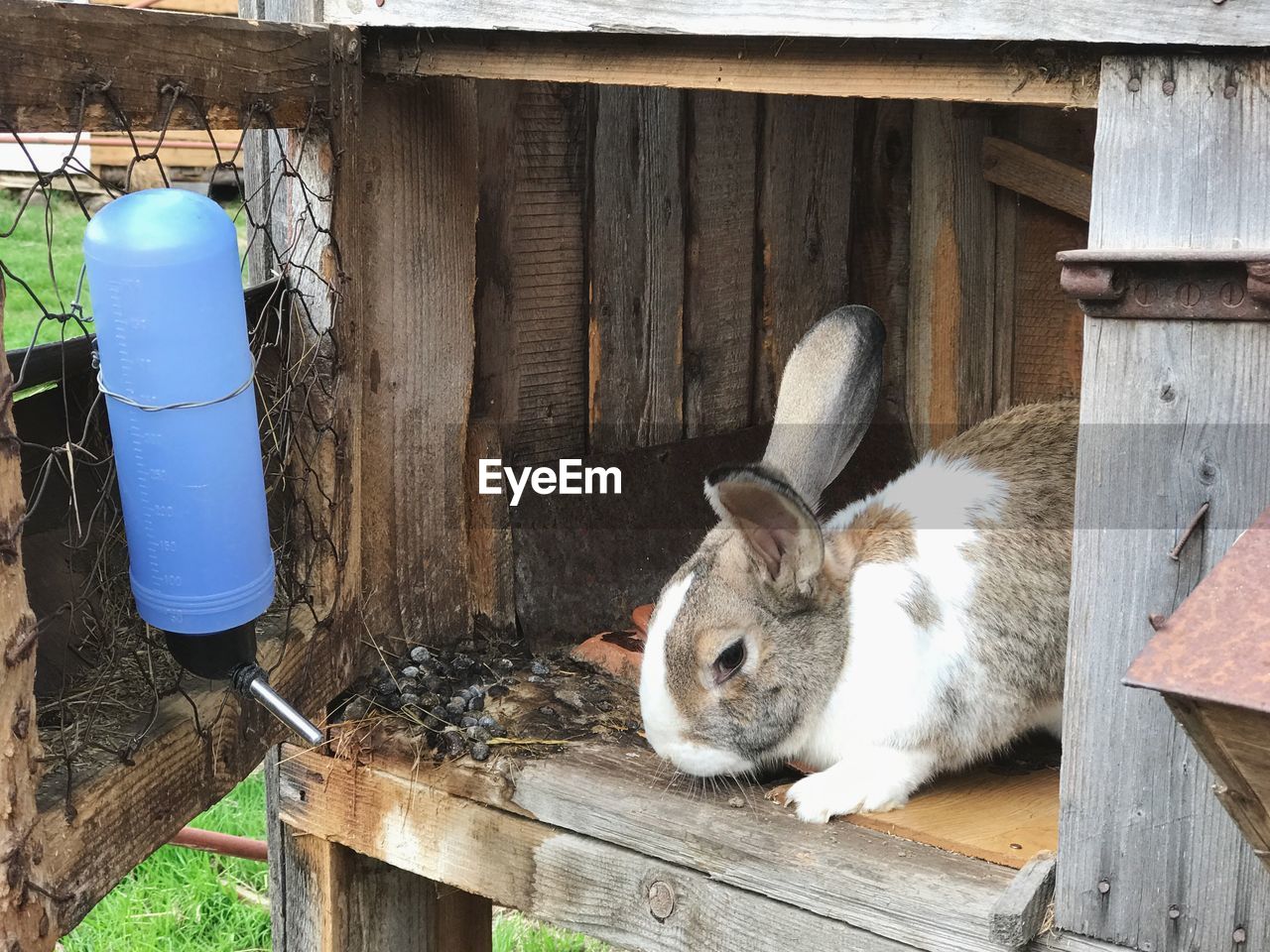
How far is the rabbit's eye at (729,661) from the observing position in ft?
7.66

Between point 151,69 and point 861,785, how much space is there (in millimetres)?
1465

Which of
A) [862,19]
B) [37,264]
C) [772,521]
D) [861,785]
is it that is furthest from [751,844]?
[37,264]

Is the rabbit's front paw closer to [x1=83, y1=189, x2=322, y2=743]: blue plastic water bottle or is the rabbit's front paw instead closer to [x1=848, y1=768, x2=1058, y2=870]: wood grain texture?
[x1=848, y1=768, x2=1058, y2=870]: wood grain texture

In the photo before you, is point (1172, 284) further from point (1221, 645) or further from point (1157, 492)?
point (1221, 645)

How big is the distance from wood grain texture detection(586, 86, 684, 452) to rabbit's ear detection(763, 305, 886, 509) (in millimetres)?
714

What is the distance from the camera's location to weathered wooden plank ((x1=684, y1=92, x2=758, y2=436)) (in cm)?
334

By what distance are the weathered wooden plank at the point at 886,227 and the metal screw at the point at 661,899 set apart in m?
1.74

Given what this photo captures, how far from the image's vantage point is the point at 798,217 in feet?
11.8

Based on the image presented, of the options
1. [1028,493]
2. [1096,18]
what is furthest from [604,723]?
[1096,18]

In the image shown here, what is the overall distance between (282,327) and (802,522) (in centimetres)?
94

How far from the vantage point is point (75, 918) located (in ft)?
6.19

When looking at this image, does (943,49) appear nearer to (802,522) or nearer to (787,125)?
(802,522)

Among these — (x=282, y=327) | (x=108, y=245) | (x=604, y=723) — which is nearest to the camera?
(x=108, y=245)

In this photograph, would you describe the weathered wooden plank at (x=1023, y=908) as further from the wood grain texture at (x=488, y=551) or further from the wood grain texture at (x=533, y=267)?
the wood grain texture at (x=533, y=267)
